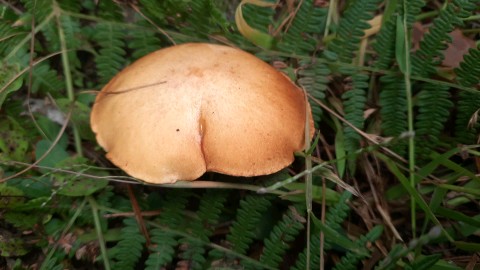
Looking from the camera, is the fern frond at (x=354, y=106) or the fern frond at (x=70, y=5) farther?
the fern frond at (x=70, y=5)

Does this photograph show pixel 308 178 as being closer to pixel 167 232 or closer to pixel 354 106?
pixel 354 106

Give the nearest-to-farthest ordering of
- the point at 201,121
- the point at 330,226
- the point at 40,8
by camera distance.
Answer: the point at 201,121
the point at 330,226
the point at 40,8

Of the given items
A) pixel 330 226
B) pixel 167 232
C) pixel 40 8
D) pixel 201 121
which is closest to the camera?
pixel 201 121

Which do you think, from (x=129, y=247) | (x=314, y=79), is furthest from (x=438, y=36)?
(x=129, y=247)

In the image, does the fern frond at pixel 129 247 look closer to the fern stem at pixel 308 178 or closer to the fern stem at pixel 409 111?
the fern stem at pixel 308 178

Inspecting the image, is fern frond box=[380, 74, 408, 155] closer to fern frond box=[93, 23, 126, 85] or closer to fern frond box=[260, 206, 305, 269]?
fern frond box=[260, 206, 305, 269]

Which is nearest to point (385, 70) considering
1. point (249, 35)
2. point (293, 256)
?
point (249, 35)

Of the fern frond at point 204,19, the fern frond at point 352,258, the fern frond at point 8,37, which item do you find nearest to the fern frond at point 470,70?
the fern frond at point 352,258
